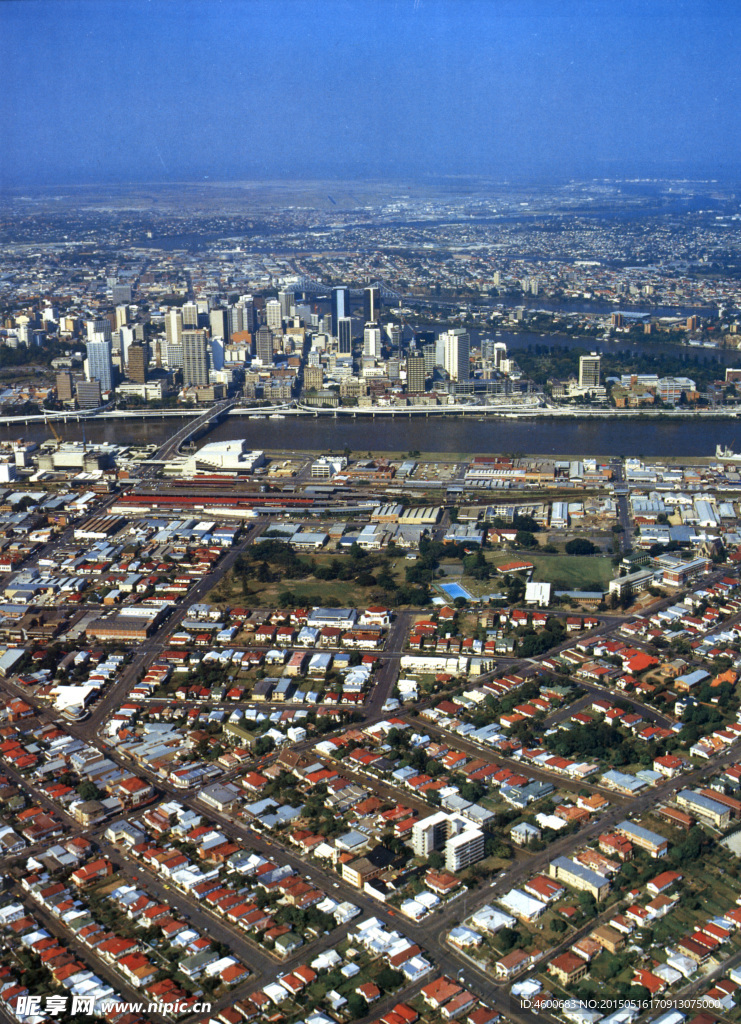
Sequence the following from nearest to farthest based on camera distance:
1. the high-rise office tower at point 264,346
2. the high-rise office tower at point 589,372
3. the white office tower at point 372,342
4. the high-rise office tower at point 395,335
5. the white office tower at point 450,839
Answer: the white office tower at point 450,839, the high-rise office tower at point 589,372, the high-rise office tower at point 264,346, the white office tower at point 372,342, the high-rise office tower at point 395,335

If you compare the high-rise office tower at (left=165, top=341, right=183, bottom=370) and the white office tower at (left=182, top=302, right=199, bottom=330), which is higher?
the white office tower at (left=182, top=302, right=199, bottom=330)

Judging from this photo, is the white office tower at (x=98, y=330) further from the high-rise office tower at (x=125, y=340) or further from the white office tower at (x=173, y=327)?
the white office tower at (x=173, y=327)

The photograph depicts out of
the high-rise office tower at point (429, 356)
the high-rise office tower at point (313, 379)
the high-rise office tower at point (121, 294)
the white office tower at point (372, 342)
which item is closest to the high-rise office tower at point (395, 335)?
the white office tower at point (372, 342)

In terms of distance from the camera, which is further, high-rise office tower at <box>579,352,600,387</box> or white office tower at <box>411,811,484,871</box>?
high-rise office tower at <box>579,352,600,387</box>

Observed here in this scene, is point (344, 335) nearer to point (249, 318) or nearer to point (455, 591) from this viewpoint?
point (249, 318)

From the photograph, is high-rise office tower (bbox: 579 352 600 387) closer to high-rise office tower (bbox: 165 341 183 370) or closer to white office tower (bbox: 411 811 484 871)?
high-rise office tower (bbox: 165 341 183 370)

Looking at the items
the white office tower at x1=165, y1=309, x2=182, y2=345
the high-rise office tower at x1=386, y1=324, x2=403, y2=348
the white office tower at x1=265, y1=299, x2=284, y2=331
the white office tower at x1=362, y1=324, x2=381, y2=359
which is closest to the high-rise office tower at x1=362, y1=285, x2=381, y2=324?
the white office tower at x1=265, y1=299, x2=284, y2=331

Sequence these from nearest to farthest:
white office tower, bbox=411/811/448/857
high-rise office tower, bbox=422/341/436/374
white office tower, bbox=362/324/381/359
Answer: white office tower, bbox=411/811/448/857 < high-rise office tower, bbox=422/341/436/374 < white office tower, bbox=362/324/381/359
